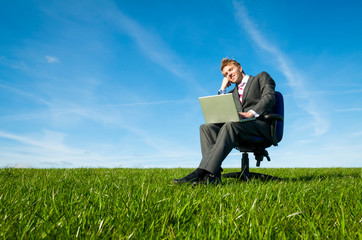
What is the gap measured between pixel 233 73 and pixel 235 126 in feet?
4.19

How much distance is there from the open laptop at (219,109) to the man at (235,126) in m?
0.11

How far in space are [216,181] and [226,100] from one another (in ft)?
3.57

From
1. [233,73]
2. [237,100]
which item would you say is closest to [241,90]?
[237,100]

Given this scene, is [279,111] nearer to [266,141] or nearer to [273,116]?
[273,116]

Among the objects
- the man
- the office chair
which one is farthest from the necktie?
the office chair

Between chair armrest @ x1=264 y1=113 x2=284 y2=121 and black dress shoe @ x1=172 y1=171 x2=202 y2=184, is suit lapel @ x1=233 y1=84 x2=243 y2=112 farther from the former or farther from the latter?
black dress shoe @ x1=172 y1=171 x2=202 y2=184

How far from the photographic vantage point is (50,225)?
1.52 metres

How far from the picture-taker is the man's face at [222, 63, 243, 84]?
4844 millimetres

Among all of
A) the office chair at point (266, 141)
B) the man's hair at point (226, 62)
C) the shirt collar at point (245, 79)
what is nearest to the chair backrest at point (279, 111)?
the office chair at point (266, 141)

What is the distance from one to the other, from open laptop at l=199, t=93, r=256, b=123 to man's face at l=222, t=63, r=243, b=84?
1.03 m

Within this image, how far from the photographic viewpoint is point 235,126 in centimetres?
392

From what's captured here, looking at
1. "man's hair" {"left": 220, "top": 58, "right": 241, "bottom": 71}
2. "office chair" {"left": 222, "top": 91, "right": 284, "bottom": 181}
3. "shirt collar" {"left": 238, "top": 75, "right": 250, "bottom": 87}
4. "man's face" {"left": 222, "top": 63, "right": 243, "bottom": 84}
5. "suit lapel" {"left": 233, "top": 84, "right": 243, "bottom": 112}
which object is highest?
"man's hair" {"left": 220, "top": 58, "right": 241, "bottom": 71}

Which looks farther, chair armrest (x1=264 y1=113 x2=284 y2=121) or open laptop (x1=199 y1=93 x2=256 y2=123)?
chair armrest (x1=264 y1=113 x2=284 y2=121)

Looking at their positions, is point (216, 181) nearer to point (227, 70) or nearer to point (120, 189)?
point (120, 189)
